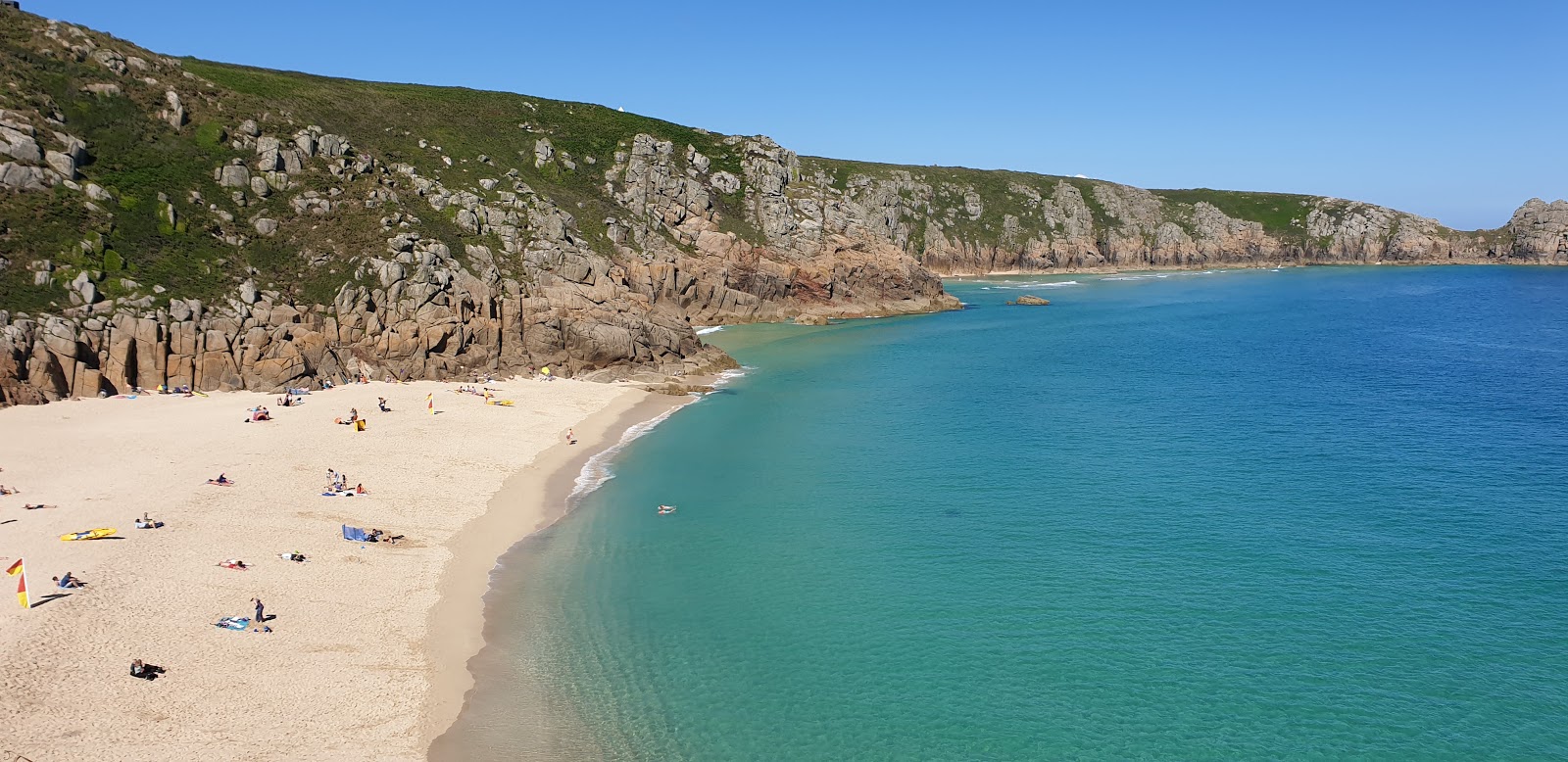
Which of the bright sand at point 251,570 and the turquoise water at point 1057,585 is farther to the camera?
the turquoise water at point 1057,585

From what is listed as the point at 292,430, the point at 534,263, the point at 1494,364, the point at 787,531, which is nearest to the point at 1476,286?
the point at 1494,364

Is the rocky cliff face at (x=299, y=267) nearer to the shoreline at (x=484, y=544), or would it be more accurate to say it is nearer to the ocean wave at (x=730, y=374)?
the ocean wave at (x=730, y=374)

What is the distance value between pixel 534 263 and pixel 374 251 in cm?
1327

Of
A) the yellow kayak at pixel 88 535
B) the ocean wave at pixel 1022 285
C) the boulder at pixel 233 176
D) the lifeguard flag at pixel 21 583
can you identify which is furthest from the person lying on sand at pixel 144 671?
the ocean wave at pixel 1022 285

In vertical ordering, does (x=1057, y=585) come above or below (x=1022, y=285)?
below

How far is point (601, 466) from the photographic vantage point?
46.0 metres

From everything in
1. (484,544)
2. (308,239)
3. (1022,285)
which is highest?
(1022,285)

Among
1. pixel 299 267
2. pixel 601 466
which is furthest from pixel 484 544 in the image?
pixel 299 267

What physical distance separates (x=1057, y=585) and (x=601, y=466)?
2395 cm

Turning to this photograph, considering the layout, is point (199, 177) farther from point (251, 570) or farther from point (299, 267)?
point (251, 570)

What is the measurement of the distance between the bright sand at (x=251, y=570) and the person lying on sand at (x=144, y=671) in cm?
27

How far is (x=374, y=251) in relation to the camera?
218 feet

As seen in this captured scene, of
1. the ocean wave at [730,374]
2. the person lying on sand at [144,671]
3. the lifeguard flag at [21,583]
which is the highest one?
the ocean wave at [730,374]

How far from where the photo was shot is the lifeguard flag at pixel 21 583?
2586 centimetres
